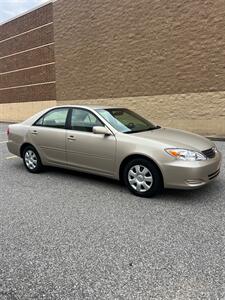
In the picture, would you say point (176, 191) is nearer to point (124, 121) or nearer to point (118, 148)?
point (118, 148)

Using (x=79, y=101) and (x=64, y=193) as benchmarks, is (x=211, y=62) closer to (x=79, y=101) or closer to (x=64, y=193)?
(x=79, y=101)

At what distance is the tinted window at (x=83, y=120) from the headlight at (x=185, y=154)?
142 centimetres

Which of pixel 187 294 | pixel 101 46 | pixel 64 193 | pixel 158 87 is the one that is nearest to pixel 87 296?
pixel 187 294

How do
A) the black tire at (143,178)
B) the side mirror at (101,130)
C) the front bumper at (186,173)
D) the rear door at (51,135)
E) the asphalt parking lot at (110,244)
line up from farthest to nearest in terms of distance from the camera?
the rear door at (51,135), the side mirror at (101,130), the black tire at (143,178), the front bumper at (186,173), the asphalt parking lot at (110,244)

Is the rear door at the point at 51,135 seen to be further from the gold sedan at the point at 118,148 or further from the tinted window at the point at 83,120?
the tinted window at the point at 83,120

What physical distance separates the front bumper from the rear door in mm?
2176

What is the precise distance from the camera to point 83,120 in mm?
5594

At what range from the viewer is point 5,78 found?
A: 22.6 metres

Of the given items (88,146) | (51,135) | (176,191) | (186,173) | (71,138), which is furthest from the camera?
(51,135)

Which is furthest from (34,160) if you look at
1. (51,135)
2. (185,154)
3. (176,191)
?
(185,154)

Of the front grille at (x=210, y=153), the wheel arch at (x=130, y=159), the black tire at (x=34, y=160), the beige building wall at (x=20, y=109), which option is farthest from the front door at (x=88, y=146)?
the beige building wall at (x=20, y=109)

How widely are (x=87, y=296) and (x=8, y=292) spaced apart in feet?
2.19

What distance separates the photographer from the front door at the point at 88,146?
5082mm

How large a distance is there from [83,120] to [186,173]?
7.20 ft
